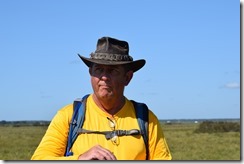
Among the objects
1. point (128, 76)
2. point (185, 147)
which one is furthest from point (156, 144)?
point (185, 147)

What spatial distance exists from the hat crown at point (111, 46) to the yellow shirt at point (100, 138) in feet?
0.95

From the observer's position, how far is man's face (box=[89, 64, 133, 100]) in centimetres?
270

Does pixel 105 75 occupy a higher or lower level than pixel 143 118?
higher

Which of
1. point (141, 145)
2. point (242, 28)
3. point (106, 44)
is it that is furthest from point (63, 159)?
Result: point (242, 28)

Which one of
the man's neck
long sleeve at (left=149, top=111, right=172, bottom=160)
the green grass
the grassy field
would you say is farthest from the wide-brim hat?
the green grass

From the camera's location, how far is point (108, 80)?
2689mm

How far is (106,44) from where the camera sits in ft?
9.23

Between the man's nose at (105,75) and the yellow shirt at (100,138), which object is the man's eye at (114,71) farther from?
the yellow shirt at (100,138)

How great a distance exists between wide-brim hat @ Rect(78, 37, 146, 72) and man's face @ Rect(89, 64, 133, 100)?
0.04 m

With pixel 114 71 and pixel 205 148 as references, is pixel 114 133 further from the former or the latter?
pixel 205 148

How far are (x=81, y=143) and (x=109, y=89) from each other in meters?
0.34

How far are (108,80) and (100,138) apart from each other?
1.06 ft

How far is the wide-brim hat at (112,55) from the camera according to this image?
9.01 feet

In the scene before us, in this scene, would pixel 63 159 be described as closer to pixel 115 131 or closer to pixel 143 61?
pixel 115 131
